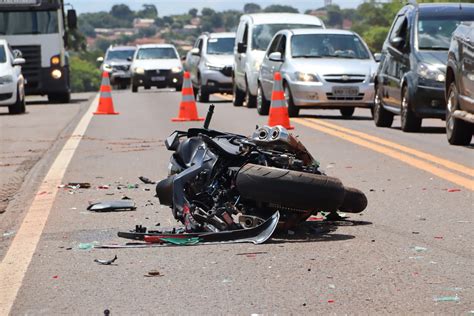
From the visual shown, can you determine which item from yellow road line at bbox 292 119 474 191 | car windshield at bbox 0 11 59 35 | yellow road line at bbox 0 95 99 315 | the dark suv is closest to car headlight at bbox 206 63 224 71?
car windshield at bbox 0 11 59 35

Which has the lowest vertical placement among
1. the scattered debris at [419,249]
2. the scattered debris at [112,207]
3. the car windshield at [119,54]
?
the car windshield at [119,54]

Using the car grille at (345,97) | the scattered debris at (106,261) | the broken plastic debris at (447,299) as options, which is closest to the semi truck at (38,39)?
the car grille at (345,97)

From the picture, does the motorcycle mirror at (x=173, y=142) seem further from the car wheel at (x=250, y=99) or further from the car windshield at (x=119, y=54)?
the car windshield at (x=119, y=54)

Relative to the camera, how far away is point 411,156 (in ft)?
45.8

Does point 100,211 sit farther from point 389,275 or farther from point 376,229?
point 389,275

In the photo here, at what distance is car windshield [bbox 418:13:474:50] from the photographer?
61.3 ft

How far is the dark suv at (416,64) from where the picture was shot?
58.6 feet

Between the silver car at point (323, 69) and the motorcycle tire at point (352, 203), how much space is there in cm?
1392

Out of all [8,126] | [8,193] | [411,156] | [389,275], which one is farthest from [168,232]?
[8,126]

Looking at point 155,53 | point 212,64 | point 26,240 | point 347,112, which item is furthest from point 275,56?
point 155,53

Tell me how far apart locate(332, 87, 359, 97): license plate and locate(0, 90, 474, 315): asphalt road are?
8.87 metres

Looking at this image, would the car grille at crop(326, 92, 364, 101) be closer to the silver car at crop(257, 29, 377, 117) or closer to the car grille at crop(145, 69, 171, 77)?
the silver car at crop(257, 29, 377, 117)

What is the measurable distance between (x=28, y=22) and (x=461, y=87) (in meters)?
20.1

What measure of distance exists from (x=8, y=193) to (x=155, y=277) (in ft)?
16.4
